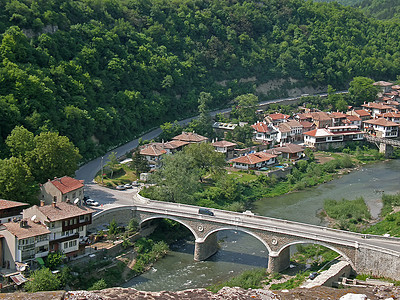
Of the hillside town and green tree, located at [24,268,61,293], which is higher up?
the hillside town

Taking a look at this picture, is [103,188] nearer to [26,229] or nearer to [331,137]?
[26,229]

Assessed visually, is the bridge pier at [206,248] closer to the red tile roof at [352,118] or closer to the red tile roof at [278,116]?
the red tile roof at [278,116]

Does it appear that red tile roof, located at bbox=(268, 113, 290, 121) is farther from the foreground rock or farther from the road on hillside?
the foreground rock

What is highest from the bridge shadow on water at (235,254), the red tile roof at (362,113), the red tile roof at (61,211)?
the red tile roof at (362,113)

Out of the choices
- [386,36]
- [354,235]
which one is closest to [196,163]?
[354,235]

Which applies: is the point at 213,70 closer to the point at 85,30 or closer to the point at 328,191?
the point at 85,30

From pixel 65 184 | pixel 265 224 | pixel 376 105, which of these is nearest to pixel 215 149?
pixel 65 184

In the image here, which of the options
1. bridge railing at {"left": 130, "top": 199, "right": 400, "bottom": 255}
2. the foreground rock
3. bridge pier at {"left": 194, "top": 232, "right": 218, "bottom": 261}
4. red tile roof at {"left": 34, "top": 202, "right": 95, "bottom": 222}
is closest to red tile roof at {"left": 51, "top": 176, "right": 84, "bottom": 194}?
red tile roof at {"left": 34, "top": 202, "right": 95, "bottom": 222}

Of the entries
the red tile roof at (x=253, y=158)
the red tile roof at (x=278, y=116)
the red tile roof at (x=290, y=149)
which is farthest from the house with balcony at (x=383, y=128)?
the red tile roof at (x=253, y=158)
